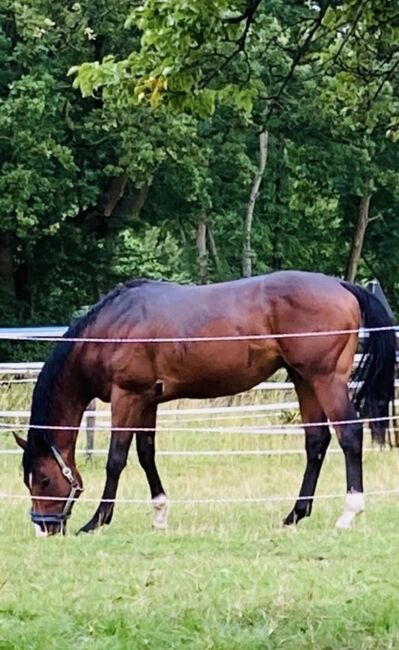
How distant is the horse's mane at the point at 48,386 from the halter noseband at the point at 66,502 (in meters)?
0.11

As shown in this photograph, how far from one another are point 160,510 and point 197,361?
991 mm

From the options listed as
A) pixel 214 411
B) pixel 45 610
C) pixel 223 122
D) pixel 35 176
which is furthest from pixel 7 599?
pixel 223 122

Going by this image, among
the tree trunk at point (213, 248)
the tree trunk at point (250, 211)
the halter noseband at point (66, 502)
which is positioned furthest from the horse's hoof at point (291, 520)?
the tree trunk at point (213, 248)

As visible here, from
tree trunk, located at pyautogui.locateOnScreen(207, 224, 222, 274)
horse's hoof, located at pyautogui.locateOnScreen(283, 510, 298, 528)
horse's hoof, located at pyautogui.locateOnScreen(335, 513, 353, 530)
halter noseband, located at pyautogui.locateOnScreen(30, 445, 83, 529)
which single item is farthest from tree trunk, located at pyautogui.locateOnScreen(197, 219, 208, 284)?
horse's hoof, located at pyautogui.locateOnScreen(335, 513, 353, 530)

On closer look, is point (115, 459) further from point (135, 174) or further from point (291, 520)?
point (135, 174)

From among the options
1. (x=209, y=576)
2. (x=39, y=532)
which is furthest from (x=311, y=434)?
(x=209, y=576)

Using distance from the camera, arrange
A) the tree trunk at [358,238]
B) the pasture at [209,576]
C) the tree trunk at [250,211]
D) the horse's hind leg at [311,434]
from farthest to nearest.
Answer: the tree trunk at [358,238]
the tree trunk at [250,211]
the horse's hind leg at [311,434]
the pasture at [209,576]

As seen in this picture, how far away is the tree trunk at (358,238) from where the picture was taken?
28562mm

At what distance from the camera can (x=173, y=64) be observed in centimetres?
486

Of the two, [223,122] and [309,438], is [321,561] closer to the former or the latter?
[309,438]

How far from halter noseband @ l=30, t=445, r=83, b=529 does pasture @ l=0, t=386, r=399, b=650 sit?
0.13 metres

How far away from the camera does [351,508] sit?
6801 mm

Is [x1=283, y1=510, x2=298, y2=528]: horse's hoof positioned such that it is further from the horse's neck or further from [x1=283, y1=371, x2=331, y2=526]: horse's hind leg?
the horse's neck

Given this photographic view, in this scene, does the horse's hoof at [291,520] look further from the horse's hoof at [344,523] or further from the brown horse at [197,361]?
the horse's hoof at [344,523]
